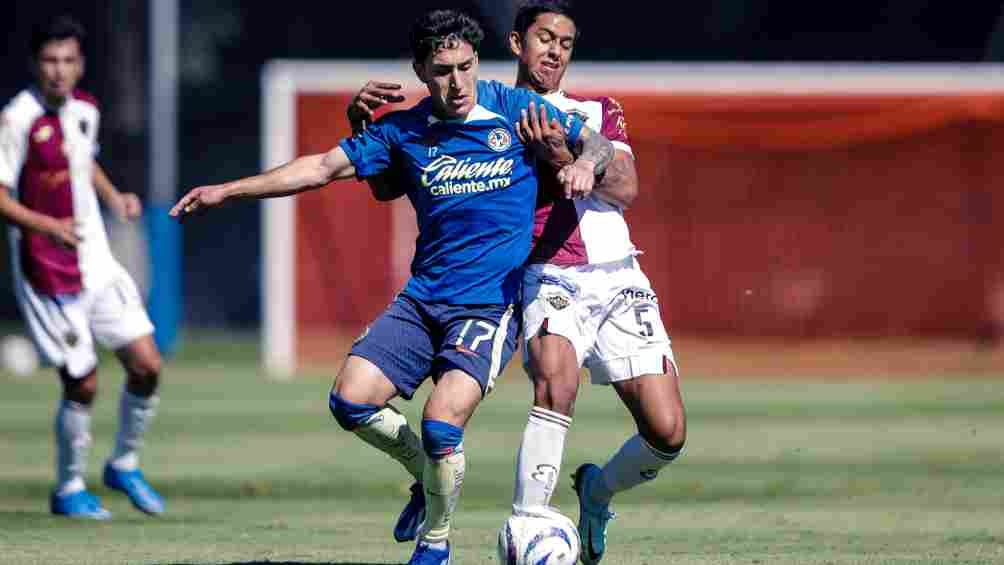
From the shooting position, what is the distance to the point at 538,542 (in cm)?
671

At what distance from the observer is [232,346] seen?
75.6 ft

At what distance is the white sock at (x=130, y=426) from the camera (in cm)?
951

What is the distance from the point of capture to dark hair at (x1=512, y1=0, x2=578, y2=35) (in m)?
7.48

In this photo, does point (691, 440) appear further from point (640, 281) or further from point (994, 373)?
point (994, 373)

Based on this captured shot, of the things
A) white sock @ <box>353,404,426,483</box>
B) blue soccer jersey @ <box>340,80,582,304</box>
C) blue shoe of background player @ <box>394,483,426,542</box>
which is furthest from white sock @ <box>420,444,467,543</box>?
blue soccer jersey @ <box>340,80,582,304</box>

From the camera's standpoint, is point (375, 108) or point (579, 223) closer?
point (375, 108)

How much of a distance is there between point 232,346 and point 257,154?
3.58m

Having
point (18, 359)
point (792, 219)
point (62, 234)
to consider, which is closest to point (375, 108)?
point (62, 234)

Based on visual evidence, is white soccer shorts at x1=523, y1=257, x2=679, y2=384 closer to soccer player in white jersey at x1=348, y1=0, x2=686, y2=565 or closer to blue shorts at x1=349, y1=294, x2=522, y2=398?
soccer player in white jersey at x1=348, y1=0, x2=686, y2=565

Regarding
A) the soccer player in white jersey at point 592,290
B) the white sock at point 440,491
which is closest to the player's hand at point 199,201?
the soccer player in white jersey at point 592,290

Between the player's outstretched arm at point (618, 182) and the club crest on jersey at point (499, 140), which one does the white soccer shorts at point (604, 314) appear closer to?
the player's outstretched arm at point (618, 182)

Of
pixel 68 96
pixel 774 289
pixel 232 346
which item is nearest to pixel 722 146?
pixel 774 289

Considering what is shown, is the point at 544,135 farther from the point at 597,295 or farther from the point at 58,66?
the point at 58,66

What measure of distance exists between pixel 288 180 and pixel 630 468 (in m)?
1.87
